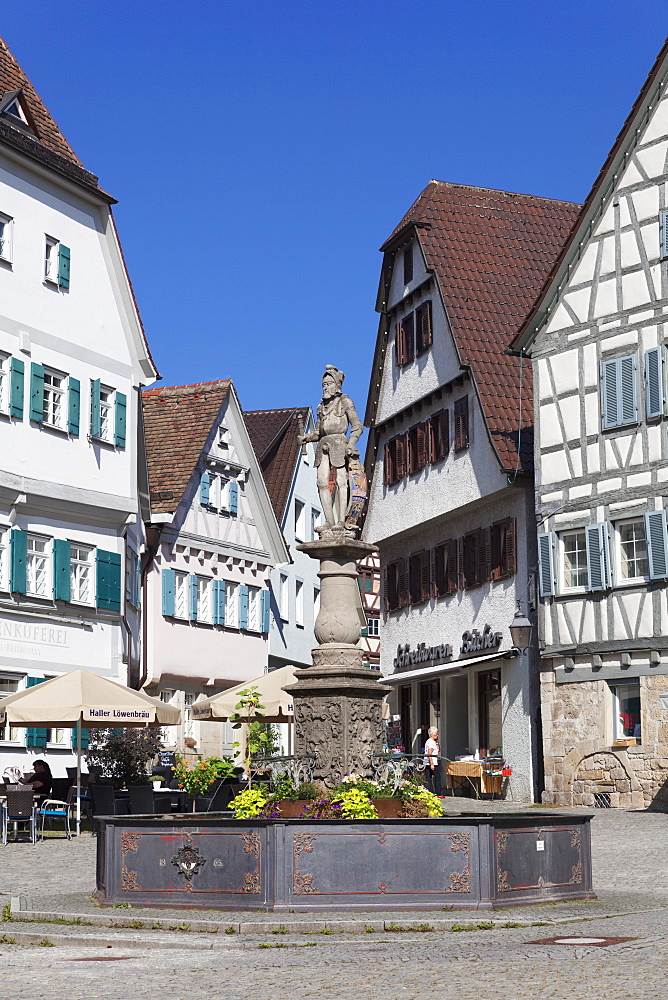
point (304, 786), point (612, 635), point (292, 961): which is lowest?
point (292, 961)

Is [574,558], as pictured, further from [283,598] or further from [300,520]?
[300,520]

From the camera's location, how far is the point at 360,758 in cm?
1534

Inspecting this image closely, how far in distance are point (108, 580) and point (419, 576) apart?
805cm

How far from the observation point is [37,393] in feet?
94.0

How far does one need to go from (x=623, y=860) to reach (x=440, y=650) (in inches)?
645

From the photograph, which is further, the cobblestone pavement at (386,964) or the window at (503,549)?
the window at (503,549)

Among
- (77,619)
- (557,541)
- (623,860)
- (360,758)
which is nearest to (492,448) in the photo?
(557,541)

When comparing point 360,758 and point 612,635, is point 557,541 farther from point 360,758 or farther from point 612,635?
point 360,758

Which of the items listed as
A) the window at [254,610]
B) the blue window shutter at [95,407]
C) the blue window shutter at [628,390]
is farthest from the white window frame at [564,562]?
the window at [254,610]

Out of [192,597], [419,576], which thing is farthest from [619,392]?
[192,597]

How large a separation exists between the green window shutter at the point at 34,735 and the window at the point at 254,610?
1335cm

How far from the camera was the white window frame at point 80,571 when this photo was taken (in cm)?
3002

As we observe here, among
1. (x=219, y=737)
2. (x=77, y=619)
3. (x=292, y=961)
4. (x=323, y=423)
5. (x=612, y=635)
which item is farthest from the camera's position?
(x=219, y=737)

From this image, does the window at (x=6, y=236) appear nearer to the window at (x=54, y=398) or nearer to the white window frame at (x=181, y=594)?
the window at (x=54, y=398)
